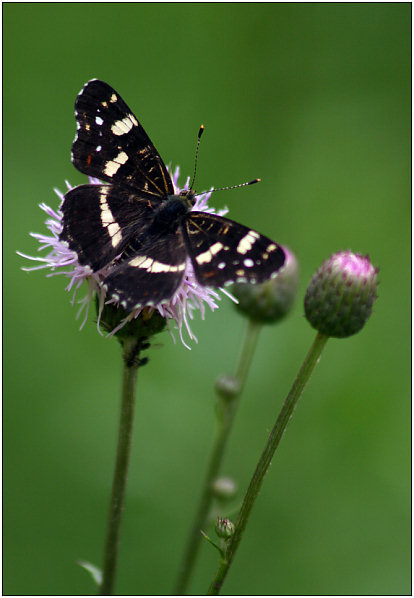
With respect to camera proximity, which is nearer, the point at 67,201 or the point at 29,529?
the point at 67,201

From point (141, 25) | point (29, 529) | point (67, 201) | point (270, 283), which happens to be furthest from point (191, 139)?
point (29, 529)

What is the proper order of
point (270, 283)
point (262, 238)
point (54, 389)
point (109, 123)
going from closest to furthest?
point (262, 238), point (109, 123), point (270, 283), point (54, 389)

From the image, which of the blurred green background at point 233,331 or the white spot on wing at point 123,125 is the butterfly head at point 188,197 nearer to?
the white spot on wing at point 123,125

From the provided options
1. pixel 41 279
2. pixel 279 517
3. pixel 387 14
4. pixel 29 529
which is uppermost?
pixel 387 14

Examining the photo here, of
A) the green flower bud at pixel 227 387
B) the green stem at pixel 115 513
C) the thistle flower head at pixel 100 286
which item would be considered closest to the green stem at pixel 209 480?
the green flower bud at pixel 227 387

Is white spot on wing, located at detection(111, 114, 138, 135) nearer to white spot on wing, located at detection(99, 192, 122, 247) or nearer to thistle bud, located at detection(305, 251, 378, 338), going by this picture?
white spot on wing, located at detection(99, 192, 122, 247)

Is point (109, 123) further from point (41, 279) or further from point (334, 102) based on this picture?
point (334, 102)

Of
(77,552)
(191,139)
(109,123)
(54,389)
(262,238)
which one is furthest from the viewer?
(191,139)

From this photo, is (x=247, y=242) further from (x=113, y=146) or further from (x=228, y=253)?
(x=113, y=146)
